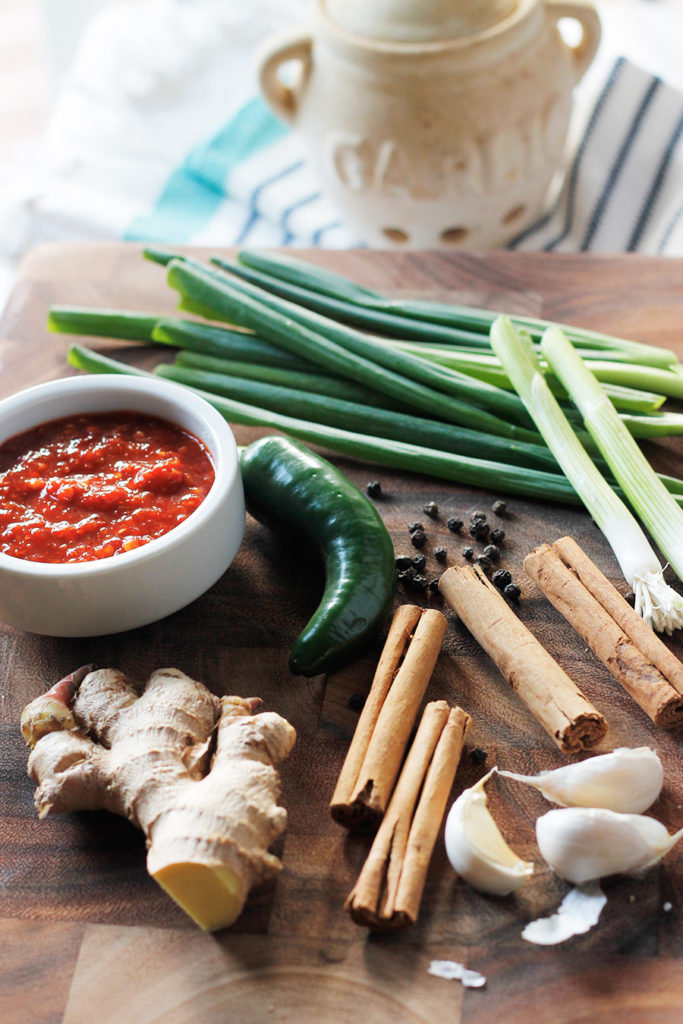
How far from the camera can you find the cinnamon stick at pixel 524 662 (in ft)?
5.16

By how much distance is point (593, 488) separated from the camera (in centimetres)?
195

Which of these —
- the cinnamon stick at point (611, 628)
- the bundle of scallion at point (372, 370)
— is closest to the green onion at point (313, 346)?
the bundle of scallion at point (372, 370)

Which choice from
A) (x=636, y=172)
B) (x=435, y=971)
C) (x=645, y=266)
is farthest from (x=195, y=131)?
(x=435, y=971)

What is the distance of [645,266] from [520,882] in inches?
69.3

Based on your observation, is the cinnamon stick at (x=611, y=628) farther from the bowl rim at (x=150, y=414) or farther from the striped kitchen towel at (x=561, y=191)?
the striped kitchen towel at (x=561, y=191)

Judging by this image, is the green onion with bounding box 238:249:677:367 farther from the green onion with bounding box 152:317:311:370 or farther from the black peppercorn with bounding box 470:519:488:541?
the black peppercorn with bounding box 470:519:488:541

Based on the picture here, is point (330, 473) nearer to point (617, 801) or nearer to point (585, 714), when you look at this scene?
point (585, 714)

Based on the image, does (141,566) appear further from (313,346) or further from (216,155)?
(216,155)

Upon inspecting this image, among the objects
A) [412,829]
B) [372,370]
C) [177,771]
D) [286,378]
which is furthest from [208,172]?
[412,829]

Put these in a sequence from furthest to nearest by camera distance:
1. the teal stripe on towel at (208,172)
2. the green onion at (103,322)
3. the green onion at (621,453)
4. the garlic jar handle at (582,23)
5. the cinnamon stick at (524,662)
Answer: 1. the teal stripe on towel at (208,172)
2. the garlic jar handle at (582,23)
3. the green onion at (103,322)
4. the green onion at (621,453)
5. the cinnamon stick at (524,662)

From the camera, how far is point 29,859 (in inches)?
59.8

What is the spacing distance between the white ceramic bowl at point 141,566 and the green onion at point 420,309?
68cm

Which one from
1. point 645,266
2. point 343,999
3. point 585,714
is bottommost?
point 343,999

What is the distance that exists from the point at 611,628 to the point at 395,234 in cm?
168
